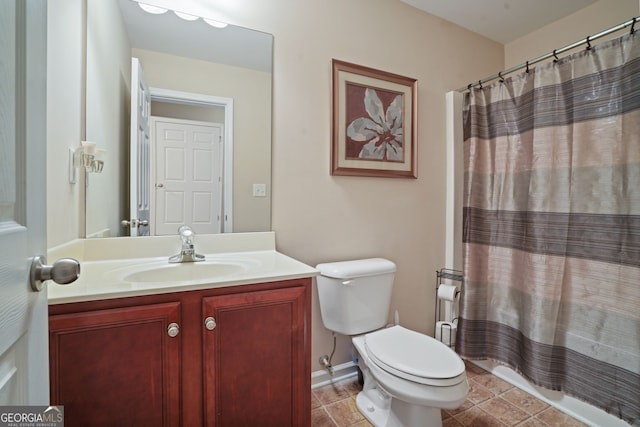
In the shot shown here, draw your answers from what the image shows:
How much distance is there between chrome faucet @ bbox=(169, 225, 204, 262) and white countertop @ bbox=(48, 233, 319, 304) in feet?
0.09

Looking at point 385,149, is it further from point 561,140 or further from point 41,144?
point 41,144

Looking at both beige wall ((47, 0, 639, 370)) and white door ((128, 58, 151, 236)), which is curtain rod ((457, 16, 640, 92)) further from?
white door ((128, 58, 151, 236))

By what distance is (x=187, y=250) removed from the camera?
4.42ft

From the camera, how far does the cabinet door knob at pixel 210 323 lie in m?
1.00

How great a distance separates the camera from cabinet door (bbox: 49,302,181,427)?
2.77 feet

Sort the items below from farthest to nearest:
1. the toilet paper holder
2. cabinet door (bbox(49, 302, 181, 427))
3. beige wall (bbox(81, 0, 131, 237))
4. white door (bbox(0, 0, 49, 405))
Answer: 1. the toilet paper holder
2. beige wall (bbox(81, 0, 131, 237))
3. cabinet door (bbox(49, 302, 181, 427))
4. white door (bbox(0, 0, 49, 405))

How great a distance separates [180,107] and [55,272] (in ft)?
3.65

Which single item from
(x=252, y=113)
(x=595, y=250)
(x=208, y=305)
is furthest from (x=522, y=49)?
(x=208, y=305)

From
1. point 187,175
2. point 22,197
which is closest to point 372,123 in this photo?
point 187,175

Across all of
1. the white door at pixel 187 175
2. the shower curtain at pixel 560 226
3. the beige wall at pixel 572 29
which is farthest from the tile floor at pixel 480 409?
the beige wall at pixel 572 29

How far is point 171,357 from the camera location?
96 cm

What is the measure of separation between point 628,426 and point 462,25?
250 centimetres

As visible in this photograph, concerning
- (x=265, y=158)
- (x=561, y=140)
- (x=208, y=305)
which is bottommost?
(x=208, y=305)

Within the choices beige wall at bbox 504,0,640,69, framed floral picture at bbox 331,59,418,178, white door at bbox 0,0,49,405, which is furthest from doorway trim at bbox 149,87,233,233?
beige wall at bbox 504,0,640,69
